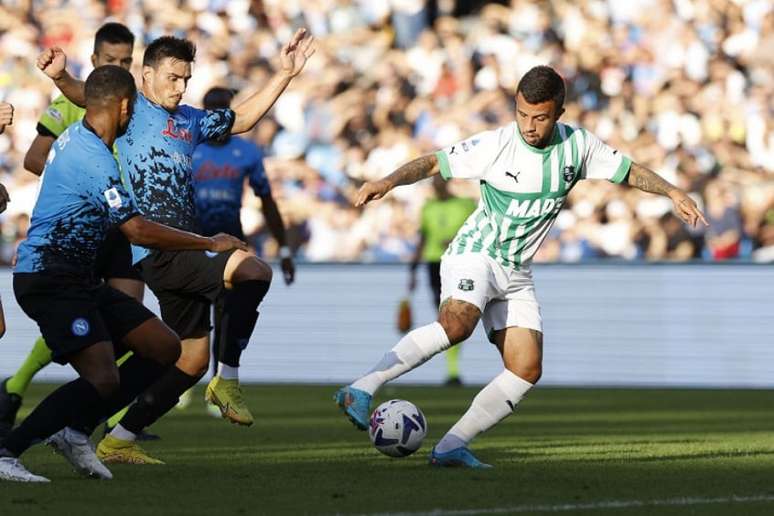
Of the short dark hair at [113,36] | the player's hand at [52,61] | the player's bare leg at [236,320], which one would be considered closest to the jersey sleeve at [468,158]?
the player's bare leg at [236,320]

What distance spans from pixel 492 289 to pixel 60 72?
2.64 metres

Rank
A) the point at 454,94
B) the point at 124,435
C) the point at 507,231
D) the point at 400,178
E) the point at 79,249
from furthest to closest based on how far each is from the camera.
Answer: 1. the point at 454,94
2. the point at 124,435
3. the point at 507,231
4. the point at 400,178
5. the point at 79,249

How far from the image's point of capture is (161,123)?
8922mm

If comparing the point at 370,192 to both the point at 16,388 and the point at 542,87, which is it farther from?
the point at 16,388

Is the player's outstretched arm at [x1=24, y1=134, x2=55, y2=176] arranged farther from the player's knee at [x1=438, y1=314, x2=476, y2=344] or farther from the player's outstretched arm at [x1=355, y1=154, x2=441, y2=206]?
the player's knee at [x1=438, y1=314, x2=476, y2=344]

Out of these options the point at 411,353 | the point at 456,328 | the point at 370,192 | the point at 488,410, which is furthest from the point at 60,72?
the point at 488,410

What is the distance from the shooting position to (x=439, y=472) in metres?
8.16

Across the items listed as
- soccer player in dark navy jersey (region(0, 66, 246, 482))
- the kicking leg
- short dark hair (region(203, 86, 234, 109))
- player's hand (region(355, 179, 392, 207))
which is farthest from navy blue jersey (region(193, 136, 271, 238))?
soccer player in dark navy jersey (region(0, 66, 246, 482))

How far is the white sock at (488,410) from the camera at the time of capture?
27.9ft

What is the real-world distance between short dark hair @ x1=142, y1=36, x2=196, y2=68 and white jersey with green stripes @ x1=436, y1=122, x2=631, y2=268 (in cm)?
157

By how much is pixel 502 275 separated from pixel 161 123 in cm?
203

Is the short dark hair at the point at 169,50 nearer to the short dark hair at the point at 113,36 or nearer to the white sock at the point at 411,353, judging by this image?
the short dark hair at the point at 113,36

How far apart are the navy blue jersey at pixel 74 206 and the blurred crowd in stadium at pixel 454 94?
11.6m

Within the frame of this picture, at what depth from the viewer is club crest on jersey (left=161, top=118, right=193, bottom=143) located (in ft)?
29.2
